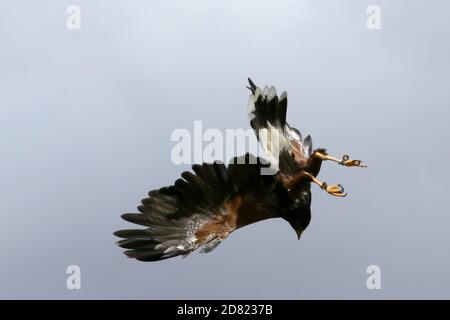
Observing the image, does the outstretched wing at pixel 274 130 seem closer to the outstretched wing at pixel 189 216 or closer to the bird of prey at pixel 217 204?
the bird of prey at pixel 217 204

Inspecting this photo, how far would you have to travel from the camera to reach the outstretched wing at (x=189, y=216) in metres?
12.4

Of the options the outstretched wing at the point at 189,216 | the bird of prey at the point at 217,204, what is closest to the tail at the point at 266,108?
the bird of prey at the point at 217,204

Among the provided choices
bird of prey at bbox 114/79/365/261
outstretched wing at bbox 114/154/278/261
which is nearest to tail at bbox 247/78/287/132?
bird of prey at bbox 114/79/365/261

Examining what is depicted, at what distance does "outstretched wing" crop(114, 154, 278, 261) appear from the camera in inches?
488

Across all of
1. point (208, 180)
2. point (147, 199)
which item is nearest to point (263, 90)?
point (208, 180)

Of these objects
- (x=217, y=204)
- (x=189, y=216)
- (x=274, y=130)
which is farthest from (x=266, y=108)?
(x=189, y=216)

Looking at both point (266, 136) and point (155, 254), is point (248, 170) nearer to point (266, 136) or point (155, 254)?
point (266, 136)

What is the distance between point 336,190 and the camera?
1184cm

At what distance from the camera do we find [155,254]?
12461 millimetres

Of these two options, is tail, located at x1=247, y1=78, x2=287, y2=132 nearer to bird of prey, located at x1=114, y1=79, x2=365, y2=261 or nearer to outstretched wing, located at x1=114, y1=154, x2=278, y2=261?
bird of prey, located at x1=114, y1=79, x2=365, y2=261

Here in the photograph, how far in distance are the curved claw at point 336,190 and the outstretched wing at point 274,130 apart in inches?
23.7

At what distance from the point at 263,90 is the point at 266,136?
0.71 m

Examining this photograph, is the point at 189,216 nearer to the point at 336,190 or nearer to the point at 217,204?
the point at 217,204

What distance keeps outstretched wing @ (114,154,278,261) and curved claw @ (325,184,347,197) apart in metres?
0.96
